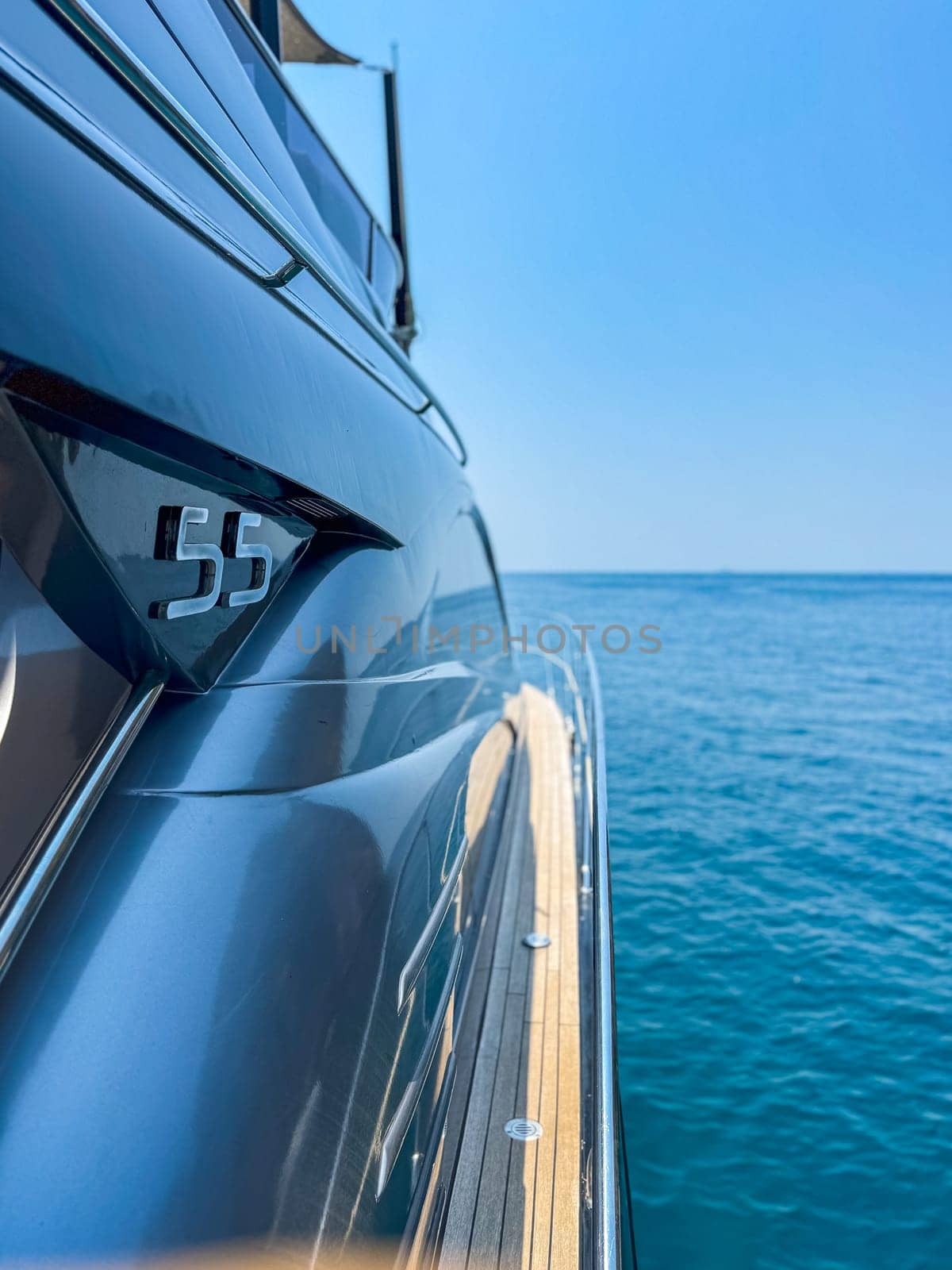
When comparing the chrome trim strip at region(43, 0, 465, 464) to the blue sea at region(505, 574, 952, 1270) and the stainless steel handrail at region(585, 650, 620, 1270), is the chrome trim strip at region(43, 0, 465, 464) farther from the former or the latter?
the blue sea at region(505, 574, 952, 1270)

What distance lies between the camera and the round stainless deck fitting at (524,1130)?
257 centimetres

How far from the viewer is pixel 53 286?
3.42 ft

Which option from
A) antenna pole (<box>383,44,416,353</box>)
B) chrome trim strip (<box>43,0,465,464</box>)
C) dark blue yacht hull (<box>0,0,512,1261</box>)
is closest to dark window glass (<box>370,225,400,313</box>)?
antenna pole (<box>383,44,416,353</box>)

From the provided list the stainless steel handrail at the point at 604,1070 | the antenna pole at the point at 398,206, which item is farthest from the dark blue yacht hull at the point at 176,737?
the antenna pole at the point at 398,206

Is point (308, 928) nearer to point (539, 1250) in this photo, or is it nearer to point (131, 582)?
point (131, 582)

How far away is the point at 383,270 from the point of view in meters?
4.00

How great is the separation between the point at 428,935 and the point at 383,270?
332 cm

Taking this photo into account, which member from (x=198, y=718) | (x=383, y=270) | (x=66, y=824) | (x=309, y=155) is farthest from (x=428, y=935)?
(x=383, y=270)

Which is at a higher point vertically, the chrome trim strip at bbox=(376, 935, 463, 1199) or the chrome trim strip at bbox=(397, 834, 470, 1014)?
the chrome trim strip at bbox=(397, 834, 470, 1014)

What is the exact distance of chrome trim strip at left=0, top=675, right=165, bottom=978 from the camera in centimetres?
113

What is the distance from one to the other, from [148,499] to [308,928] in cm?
76

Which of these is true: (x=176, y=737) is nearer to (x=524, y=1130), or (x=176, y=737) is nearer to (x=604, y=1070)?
(x=604, y=1070)

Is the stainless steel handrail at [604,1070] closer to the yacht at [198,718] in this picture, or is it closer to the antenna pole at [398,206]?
the yacht at [198,718]

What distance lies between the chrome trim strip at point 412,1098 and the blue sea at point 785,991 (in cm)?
256
